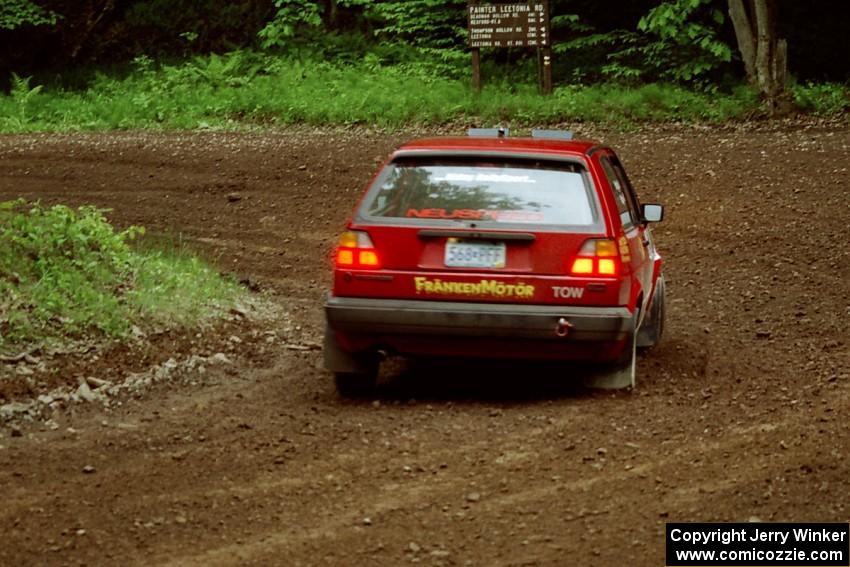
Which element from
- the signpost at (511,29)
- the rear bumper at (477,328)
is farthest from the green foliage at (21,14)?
the rear bumper at (477,328)

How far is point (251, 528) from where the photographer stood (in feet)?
18.5

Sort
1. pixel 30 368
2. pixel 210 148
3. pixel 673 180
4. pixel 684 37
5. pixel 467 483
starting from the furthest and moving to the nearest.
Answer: pixel 684 37
pixel 210 148
pixel 673 180
pixel 30 368
pixel 467 483

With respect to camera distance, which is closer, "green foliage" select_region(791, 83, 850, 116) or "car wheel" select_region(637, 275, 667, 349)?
"car wheel" select_region(637, 275, 667, 349)

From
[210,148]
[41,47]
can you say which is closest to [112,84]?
[41,47]

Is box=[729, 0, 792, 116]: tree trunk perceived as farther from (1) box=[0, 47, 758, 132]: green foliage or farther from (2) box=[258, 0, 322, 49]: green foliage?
(2) box=[258, 0, 322, 49]: green foliage

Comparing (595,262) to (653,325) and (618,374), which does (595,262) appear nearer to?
(618,374)

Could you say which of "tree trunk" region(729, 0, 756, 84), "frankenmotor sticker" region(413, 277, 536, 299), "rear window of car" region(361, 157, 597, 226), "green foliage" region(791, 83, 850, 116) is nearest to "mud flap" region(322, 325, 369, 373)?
"frankenmotor sticker" region(413, 277, 536, 299)

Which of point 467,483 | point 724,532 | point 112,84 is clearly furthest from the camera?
point 112,84

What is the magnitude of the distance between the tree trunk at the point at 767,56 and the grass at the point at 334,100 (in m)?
0.33

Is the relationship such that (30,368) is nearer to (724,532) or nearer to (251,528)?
(251,528)

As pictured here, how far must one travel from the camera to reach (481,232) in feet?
26.3

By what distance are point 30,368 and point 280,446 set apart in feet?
7.67

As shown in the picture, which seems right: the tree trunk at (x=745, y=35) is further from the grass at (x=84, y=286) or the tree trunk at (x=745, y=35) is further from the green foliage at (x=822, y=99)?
the grass at (x=84, y=286)

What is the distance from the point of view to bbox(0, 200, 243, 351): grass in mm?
9414
